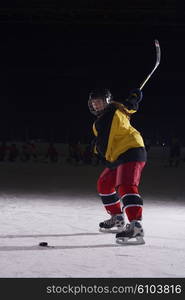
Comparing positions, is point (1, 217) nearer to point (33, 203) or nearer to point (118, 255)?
point (33, 203)

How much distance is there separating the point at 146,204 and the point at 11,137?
17.5m

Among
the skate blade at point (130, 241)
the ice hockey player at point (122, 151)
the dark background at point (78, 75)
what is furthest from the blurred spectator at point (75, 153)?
the skate blade at point (130, 241)

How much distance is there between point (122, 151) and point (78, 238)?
0.95m

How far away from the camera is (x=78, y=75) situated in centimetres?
2925

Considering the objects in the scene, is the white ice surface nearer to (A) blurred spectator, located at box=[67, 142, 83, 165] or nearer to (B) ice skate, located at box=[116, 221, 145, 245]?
(B) ice skate, located at box=[116, 221, 145, 245]

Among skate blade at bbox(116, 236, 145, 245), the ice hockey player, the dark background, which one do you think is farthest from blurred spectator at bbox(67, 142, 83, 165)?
skate blade at bbox(116, 236, 145, 245)

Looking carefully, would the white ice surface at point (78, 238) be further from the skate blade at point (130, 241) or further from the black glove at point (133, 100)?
the black glove at point (133, 100)

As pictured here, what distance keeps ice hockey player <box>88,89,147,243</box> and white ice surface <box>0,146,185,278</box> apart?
31 centimetres

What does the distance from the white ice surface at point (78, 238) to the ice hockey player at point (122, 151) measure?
31cm

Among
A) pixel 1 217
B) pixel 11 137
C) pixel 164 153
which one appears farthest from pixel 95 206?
pixel 11 137

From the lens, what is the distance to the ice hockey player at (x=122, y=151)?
5.23 metres

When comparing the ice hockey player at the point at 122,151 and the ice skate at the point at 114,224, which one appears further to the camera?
the ice skate at the point at 114,224

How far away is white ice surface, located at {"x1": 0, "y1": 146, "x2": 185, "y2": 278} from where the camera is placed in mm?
4066

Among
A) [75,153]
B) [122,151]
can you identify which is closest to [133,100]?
[122,151]
